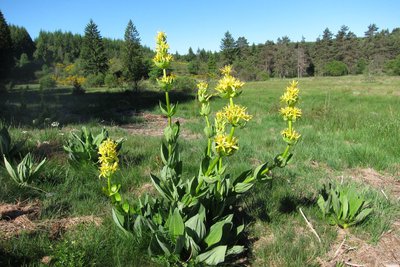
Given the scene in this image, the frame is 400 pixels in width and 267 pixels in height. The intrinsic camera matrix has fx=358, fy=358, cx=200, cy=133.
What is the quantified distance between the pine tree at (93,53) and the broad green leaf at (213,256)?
→ 63.2 meters

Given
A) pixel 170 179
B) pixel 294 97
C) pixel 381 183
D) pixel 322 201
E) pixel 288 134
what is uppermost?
pixel 294 97

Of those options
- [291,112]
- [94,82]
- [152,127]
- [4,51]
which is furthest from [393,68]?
[291,112]

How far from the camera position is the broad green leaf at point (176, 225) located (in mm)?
2453

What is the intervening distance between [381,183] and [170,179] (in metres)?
3.38

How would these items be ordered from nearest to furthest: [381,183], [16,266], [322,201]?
[16,266], [322,201], [381,183]

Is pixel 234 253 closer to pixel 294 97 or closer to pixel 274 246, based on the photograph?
pixel 274 246

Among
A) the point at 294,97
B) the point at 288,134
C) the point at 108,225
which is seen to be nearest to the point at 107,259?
the point at 108,225

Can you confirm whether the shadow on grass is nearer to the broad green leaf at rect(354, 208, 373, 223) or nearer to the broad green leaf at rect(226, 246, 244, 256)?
the broad green leaf at rect(354, 208, 373, 223)

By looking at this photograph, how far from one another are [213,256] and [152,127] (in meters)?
8.27

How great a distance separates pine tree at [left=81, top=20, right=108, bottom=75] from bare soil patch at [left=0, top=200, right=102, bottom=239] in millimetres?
61945

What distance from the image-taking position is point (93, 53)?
63.1 m

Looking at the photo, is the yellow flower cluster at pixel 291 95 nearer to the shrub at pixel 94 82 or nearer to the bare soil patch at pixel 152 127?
the bare soil patch at pixel 152 127

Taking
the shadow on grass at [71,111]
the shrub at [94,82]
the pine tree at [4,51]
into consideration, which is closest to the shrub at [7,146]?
the shadow on grass at [71,111]

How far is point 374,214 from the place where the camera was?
356 centimetres
